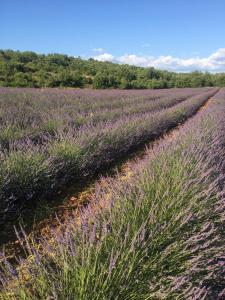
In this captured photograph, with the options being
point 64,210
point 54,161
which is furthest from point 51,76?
point 64,210

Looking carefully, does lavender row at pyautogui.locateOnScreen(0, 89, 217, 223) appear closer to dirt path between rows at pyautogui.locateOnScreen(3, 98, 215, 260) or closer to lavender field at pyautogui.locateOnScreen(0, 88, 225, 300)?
lavender field at pyautogui.locateOnScreen(0, 88, 225, 300)

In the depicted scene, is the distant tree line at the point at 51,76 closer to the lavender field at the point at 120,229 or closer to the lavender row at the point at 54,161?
the lavender row at the point at 54,161

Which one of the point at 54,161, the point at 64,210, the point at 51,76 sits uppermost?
the point at 51,76

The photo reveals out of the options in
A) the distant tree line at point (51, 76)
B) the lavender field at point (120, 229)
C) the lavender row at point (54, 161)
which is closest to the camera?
the lavender field at point (120, 229)

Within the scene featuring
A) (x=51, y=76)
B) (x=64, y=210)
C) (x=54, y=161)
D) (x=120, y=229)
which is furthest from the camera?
(x=51, y=76)

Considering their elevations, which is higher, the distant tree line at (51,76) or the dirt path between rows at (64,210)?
the distant tree line at (51,76)

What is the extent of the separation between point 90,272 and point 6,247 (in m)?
2.02

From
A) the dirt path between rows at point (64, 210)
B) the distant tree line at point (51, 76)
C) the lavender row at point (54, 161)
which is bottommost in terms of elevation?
the dirt path between rows at point (64, 210)

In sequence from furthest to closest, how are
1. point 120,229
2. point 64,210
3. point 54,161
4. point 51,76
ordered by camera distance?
point 51,76 < point 54,161 < point 64,210 < point 120,229

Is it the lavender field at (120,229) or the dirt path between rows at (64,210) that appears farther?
the dirt path between rows at (64,210)

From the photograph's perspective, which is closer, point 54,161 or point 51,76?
point 54,161

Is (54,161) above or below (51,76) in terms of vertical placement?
below

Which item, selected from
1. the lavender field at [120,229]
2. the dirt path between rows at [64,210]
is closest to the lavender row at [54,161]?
the lavender field at [120,229]

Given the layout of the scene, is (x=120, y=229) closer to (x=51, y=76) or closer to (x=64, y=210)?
(x=64, y=210)
